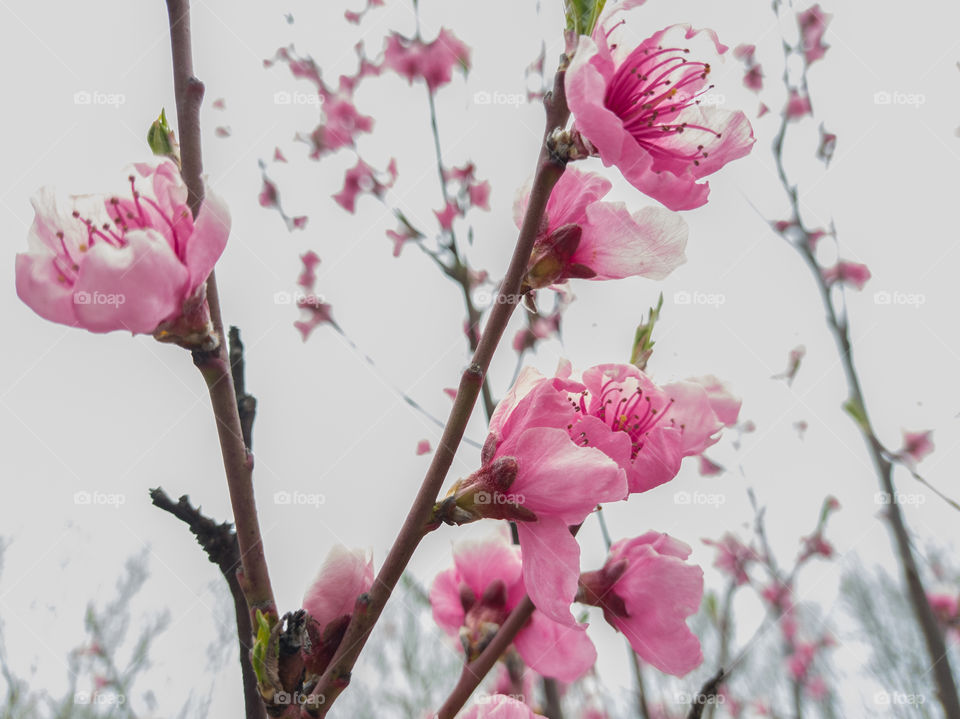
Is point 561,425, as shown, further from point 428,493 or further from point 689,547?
point 689,547

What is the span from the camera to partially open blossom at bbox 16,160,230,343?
42 cm

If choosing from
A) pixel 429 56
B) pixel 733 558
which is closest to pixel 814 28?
pixel 429 56

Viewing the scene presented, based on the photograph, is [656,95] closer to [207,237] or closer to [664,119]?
[664,119]

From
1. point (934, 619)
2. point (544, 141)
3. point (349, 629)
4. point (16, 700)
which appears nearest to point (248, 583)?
point (349, 629)

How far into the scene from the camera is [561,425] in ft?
1.73

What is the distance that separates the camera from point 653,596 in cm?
64

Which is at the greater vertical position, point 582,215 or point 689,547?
point 582,215

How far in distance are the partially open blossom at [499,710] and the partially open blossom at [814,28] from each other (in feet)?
7.00

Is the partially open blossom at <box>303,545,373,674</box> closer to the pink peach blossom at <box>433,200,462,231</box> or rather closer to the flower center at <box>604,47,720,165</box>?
the flower center at <box>604,47,720,165</box>

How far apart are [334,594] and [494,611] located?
311mm

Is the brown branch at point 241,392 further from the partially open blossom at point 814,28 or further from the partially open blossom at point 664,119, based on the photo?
the partially open blossom at point 814,28

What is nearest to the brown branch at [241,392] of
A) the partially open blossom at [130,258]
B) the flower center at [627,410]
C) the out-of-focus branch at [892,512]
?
the partially open blossom at [130,258]

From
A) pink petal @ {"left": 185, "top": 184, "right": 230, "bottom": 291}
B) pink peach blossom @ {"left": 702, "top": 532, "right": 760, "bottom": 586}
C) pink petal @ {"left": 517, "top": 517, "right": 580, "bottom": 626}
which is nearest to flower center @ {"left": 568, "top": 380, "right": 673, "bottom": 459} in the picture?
pink petal @ {"left": 517, "top": 517, "right": 580, "bottom": 626}

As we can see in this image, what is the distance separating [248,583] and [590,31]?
0.49 meters
